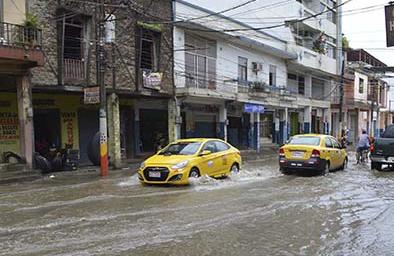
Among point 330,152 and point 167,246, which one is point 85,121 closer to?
point 330,152

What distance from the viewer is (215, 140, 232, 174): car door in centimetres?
1616

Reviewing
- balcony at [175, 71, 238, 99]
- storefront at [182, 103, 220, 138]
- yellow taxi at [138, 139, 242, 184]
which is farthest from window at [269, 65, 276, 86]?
yellow taxi at [138, 139, 242, 184]

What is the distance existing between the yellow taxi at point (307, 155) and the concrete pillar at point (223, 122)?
10890mm

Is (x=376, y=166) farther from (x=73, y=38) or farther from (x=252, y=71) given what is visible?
(x=252, y=71)

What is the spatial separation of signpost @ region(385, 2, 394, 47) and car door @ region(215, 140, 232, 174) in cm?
622

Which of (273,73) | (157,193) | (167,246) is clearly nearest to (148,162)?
(157,193)

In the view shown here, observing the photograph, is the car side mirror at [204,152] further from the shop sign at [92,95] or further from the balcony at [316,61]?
the balcony at [316,61]

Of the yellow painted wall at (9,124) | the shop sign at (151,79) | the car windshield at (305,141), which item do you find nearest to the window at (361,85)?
the shop sign at (151,79)

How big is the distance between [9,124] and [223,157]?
9207 mm

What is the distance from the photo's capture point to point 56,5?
1956cm

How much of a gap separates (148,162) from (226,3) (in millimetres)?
18955

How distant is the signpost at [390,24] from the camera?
12602 millimetres

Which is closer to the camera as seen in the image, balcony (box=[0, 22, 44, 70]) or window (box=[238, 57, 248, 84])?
balcony (box=[0, 22, 44, 70])

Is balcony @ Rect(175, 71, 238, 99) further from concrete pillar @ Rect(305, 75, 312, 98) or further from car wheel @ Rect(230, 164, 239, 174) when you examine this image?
concrete pillar @ Rect(305, 75, 312, 98)
